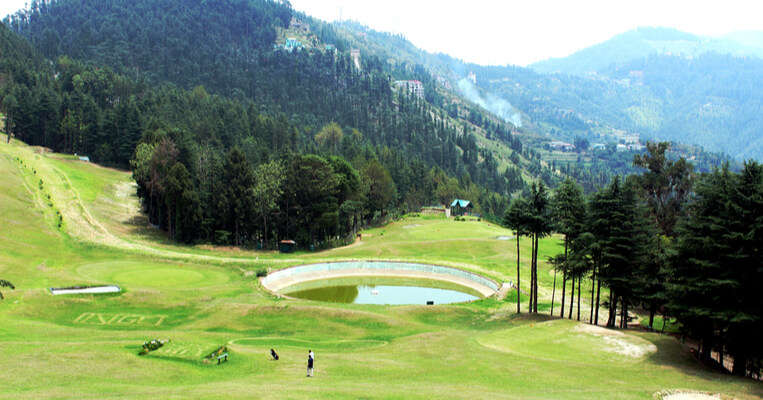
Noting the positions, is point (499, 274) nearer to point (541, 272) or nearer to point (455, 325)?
point (541, 272)

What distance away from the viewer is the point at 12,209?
245ft

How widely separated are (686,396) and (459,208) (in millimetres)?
139622

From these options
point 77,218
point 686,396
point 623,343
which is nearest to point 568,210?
point 623,343

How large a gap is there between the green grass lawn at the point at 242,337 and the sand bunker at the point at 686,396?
1.03m

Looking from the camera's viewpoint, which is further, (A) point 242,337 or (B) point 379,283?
(B) point 379,283

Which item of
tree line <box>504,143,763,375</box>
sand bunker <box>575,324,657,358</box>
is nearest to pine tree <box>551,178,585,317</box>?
tree line <box>504,143,763,375</box>

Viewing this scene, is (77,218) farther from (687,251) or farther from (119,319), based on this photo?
(687,251)

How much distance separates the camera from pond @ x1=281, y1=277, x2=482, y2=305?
2619 inches

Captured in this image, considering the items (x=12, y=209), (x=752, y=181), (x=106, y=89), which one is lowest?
(x=12, y=209)

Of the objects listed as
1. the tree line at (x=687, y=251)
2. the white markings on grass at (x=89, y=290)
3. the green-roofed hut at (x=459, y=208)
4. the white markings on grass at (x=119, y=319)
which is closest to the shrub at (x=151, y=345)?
the white markings on grass at (x=119, y=319)

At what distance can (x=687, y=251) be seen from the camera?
36.5 meters

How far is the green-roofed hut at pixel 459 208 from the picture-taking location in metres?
158

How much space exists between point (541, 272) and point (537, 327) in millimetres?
38377

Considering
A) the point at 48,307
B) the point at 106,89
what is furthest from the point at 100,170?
the point at 48,307
